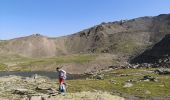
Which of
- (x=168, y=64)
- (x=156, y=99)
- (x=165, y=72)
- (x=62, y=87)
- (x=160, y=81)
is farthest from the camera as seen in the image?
(x=168, y=64)

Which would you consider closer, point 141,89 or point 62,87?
point 62,87

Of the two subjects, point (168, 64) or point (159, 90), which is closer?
point (159, 90)

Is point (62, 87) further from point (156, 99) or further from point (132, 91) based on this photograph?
point (132, 91)

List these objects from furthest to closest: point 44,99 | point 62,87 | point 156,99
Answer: point 156,99, point 62,87, point 44,99

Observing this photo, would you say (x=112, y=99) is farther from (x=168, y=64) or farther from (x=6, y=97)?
(x=168, y=64)

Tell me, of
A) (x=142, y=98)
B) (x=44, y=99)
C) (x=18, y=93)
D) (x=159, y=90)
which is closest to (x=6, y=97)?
(x=18, y=93)

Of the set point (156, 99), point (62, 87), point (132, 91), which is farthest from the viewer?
point (132, 91)

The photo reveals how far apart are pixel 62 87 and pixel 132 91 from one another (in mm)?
33516

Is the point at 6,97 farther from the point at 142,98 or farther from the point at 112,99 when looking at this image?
the point at 142,98

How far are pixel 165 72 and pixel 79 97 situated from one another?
8816 cm

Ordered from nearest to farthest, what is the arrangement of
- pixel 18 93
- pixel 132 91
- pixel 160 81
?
pixel 18 93
pixel 132 91
pixel 160 81

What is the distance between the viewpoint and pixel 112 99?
57156 millimetres

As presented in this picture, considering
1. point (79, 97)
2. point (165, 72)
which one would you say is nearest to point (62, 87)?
point (79, 97)

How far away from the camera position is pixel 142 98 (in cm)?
7494
